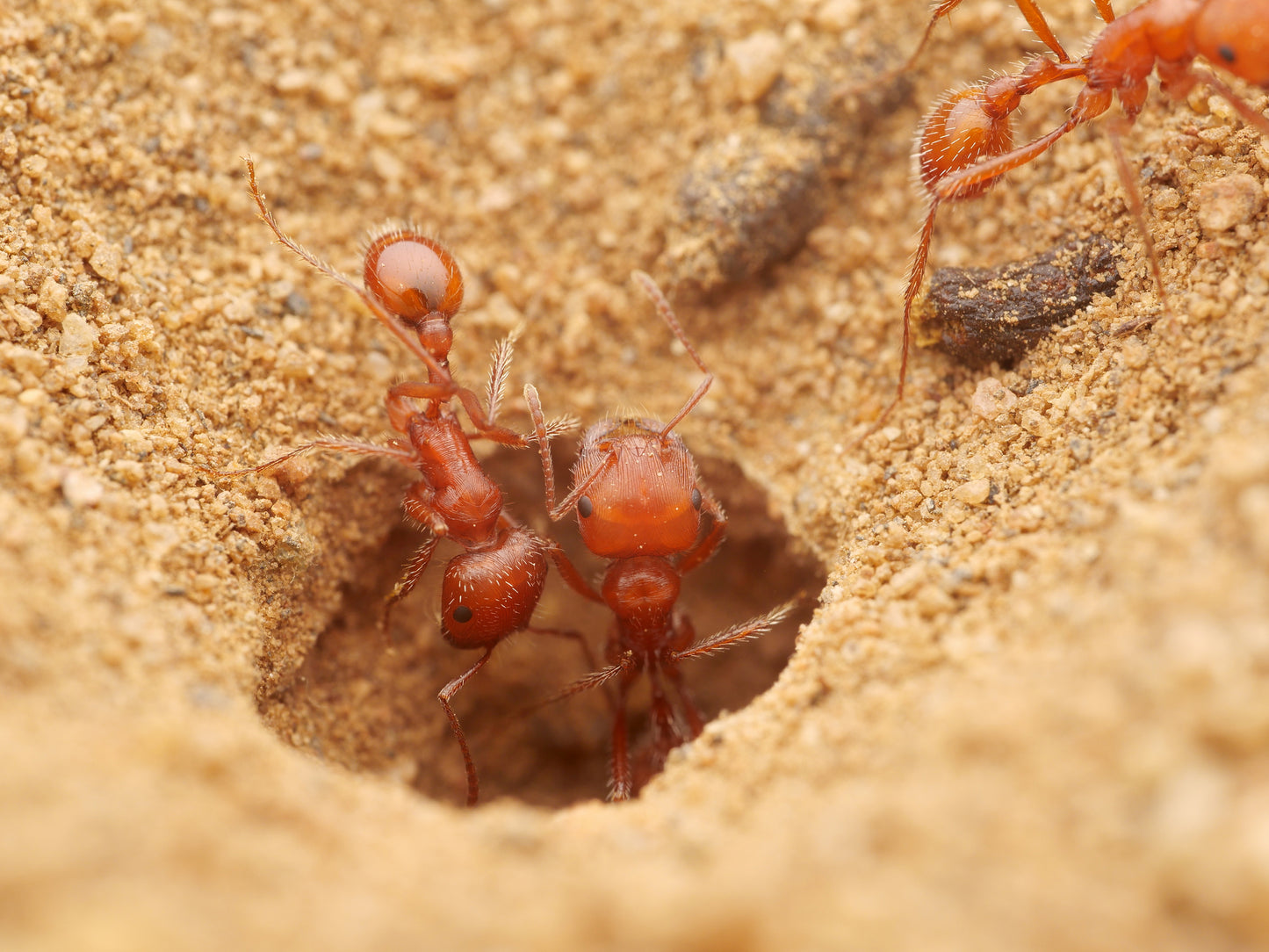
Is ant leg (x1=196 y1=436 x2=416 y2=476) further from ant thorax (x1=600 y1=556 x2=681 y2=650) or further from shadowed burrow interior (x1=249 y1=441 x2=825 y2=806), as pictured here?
ant thorax (x1=600 y1=556 x2=681 y2=650)

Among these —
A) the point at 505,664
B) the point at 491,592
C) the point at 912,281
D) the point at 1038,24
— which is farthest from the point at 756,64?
the point at 505,664

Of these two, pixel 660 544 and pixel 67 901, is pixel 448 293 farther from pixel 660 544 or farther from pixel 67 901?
pixel 67 901

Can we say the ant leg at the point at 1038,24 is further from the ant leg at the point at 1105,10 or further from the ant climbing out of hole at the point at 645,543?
the ant climbing out of hole at the point at 645,543

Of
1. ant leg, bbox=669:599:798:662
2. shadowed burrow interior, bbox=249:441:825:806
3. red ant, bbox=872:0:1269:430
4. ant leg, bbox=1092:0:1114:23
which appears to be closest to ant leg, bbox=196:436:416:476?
shadowed burrow interior, bbox=249:441:825:806

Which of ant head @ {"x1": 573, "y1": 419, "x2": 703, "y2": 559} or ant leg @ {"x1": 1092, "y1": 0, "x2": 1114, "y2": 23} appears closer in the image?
ant leg @ {"x1": 1092, "y1": 0, "x2": 1114, "y2": 23}

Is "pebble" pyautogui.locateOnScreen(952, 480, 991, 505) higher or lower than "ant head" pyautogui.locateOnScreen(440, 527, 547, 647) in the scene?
lower

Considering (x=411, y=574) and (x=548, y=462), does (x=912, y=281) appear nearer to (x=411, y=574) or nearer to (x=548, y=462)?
(x=548, y=462)

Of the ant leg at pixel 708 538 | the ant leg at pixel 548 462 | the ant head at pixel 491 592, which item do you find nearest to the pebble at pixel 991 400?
the ant leg at pixel 708 538

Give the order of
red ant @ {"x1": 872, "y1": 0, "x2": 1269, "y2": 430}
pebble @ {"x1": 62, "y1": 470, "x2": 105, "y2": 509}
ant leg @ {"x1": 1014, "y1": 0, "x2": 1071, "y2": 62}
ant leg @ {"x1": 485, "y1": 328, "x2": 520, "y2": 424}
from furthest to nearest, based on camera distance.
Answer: ant leg @ {"x1": 485, "y1": 328, "x2": 520, "y2": 424}
ant leg @ {"x1": 1014, "y1": 0, "x2": 1071, "y2": 62}
red ant @ {"x1": 872, "y1": 0, "x2": 1269, "y2": 430}
pebble @ {"x1": 62, "y1": 470, "x2": 105, "y2": 509}
